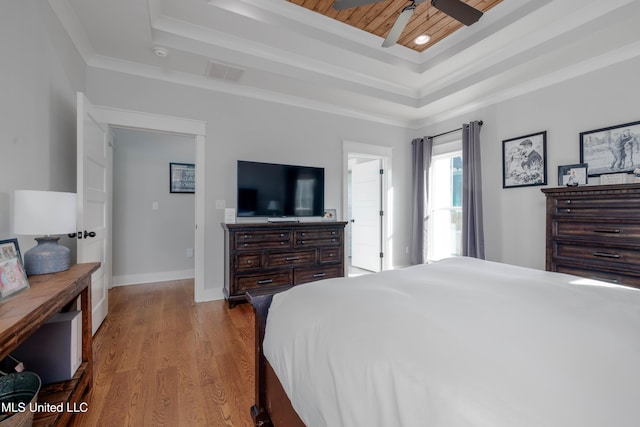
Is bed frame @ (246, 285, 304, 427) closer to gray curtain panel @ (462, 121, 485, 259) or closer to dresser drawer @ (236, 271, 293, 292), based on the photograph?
dresser drawer @ (236, 271, 293, 292)

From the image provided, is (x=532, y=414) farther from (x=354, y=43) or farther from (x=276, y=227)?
(x=354, y=43)

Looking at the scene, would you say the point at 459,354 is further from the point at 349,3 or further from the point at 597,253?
the point at 597,253

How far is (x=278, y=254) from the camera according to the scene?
332 centimetres

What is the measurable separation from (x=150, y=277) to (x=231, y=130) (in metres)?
2.58

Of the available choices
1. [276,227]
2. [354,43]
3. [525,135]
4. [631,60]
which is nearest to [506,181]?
[525,135]

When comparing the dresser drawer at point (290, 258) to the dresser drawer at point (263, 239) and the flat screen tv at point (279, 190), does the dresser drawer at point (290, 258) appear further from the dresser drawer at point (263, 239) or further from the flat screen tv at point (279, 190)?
the flat screen tv at point (279, 190)

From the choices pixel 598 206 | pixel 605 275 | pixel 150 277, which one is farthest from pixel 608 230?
pixel 150 277

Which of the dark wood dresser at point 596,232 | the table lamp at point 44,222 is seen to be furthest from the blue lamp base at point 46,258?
the dark wood dresser at point 596,232

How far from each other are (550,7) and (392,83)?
69.9 inches

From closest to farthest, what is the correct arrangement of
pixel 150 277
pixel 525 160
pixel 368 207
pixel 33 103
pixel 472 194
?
pixel 33 103 < pixel 525 160 < pixel 472 194 < pixel 150 277 < pixel 368 207

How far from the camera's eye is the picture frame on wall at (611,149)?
2625 mm

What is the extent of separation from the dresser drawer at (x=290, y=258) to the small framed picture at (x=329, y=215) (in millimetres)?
697

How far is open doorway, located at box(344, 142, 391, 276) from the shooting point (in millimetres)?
4700

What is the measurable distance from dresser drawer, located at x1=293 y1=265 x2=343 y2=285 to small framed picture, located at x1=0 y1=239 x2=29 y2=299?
7.99 ft
